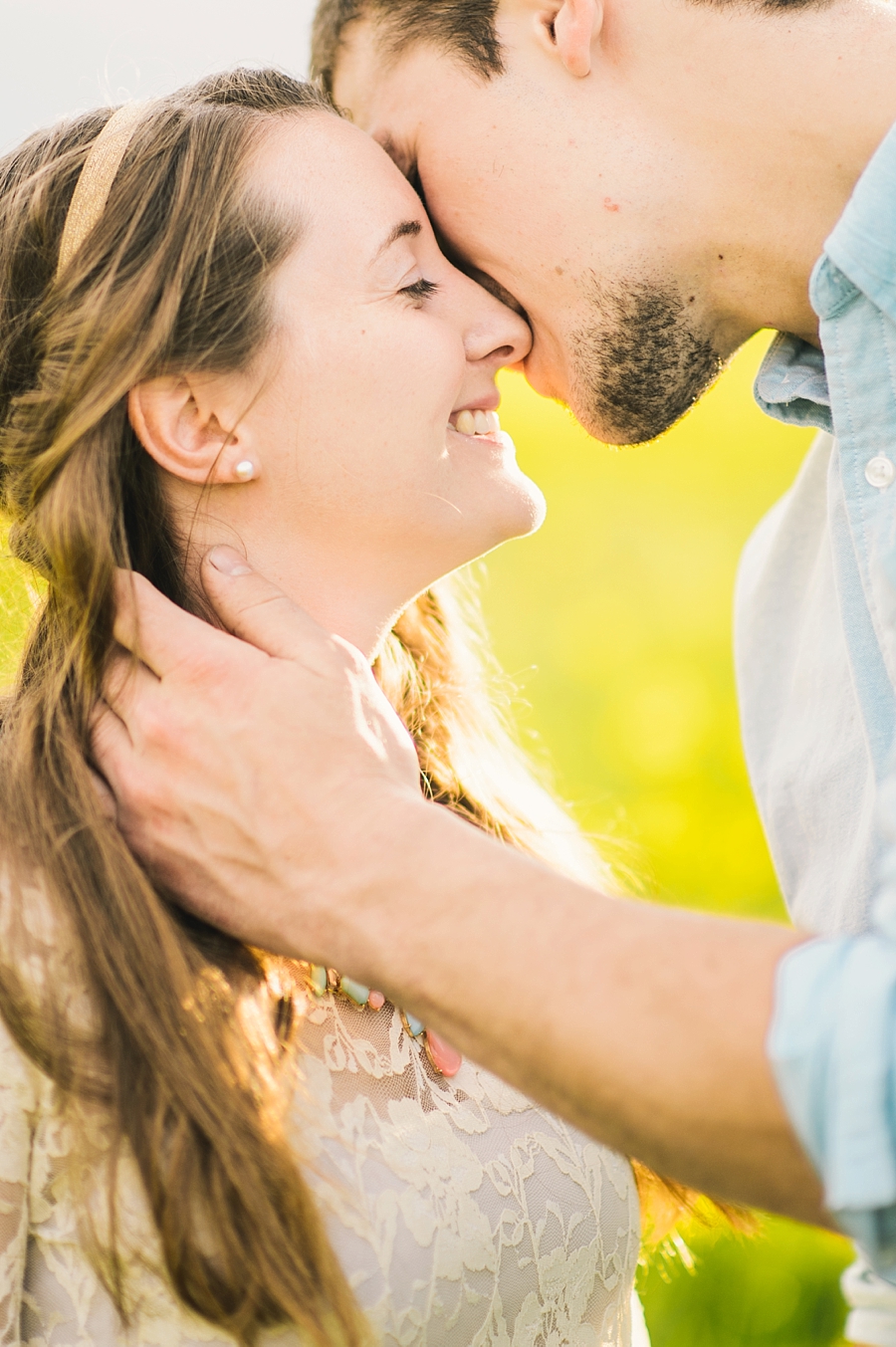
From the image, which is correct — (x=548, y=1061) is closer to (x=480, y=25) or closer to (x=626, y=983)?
(x=626, y=983)

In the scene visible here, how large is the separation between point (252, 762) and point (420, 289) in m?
1.08

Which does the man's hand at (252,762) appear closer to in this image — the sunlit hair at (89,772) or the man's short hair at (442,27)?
the sunlit hair at (89,772)

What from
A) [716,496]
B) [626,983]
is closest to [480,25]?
[626,983]

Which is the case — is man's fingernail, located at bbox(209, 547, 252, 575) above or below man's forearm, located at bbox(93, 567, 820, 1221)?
above

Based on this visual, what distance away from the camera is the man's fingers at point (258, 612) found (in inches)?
61.6

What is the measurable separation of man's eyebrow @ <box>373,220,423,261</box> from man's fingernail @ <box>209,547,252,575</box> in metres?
0.58

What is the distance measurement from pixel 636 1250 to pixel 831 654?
122 cm

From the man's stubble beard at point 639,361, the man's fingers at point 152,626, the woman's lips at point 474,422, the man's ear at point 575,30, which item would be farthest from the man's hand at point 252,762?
the man's ear at point 575,30

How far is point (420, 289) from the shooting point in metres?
2.05

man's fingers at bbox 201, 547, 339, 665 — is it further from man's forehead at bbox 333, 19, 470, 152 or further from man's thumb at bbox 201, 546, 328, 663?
man's forehead at bbox 333, 19, 470, 152

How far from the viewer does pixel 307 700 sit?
4.72 ft

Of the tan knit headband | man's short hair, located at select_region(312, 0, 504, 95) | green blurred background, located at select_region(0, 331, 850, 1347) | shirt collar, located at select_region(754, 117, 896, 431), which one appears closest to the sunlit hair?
the tan knit headband

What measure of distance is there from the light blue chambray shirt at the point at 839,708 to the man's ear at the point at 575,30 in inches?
26.5

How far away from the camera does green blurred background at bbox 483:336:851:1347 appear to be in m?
5.29
